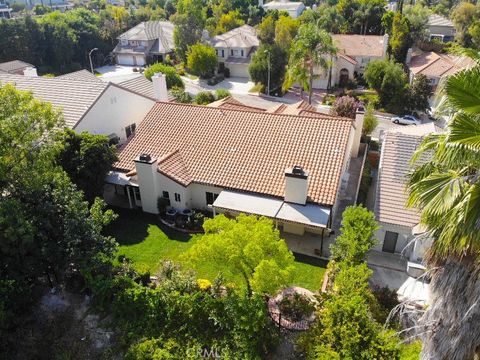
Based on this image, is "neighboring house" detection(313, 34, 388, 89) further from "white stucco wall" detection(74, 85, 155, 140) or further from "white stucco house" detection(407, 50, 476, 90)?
"white stucco wall" detection(74, 85, 155, 140)

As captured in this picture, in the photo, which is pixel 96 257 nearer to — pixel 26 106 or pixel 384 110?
pixel 26 106

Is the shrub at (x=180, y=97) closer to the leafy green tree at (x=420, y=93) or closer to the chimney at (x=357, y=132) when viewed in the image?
the chimney at (x=357, y=132)

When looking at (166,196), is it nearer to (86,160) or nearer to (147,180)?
(147,180)

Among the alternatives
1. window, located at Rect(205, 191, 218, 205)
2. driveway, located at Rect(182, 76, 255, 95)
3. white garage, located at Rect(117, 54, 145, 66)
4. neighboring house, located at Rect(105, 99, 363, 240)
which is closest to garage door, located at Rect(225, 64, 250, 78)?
driveway, located at Rect(182, 76, 255, 95)

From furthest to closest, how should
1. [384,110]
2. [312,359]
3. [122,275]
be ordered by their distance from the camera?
[384,110] < [122,275] < [312,359]

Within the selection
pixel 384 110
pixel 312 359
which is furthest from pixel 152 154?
pixel 384 110

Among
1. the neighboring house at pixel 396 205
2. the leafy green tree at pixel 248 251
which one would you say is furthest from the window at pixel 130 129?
the neighboring house at pixel 396 205

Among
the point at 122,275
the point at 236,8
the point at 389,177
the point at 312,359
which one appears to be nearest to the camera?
the point at 312,359
